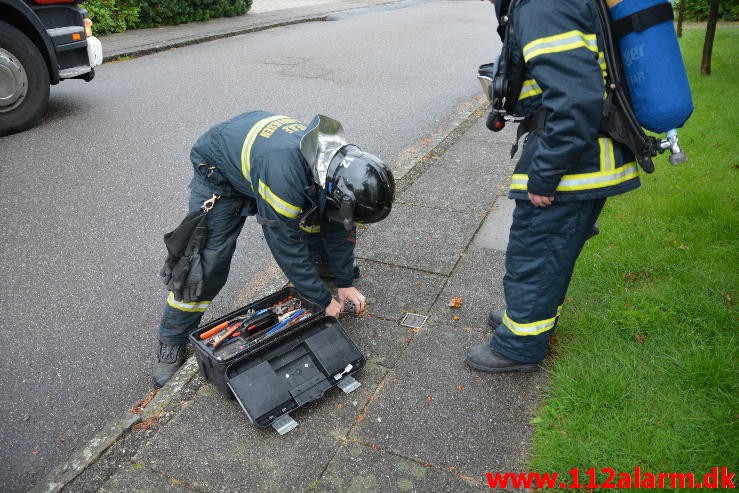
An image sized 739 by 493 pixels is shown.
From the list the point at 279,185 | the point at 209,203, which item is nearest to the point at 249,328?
the point at 209,203

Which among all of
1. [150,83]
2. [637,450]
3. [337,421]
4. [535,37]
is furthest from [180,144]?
[637,450]

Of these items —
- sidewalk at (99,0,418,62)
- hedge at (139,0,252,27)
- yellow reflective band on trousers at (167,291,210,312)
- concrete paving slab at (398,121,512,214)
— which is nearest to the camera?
yellow reflective band on trousers at (167,291,210,312)

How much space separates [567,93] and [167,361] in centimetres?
→ 249

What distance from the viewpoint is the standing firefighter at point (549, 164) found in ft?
7.66

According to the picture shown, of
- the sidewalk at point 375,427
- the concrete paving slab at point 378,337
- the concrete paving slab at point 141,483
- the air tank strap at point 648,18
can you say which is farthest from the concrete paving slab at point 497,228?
the concrete paving slab at point 141,483

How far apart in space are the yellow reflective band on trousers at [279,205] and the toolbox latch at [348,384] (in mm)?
858

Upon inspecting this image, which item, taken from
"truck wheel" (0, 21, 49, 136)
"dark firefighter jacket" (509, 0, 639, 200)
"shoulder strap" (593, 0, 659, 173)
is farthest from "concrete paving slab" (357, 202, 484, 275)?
"truck wheel" (0, 21, 49, 136)

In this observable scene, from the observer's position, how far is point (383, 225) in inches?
189

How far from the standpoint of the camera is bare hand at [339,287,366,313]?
3.50 meters

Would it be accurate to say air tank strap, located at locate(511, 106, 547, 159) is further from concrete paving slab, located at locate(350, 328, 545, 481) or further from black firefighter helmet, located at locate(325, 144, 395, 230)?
concrete paving slab, located at locate(350, 328, 545, 481)

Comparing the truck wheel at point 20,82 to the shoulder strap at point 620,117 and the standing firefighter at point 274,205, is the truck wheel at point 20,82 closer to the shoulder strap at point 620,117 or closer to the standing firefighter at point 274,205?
the standing firefighter at point 274,205

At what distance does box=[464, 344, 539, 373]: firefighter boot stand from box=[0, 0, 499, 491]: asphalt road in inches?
66.0

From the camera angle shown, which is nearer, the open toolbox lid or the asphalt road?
the open toolbox lid

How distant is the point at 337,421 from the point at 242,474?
0.50m
